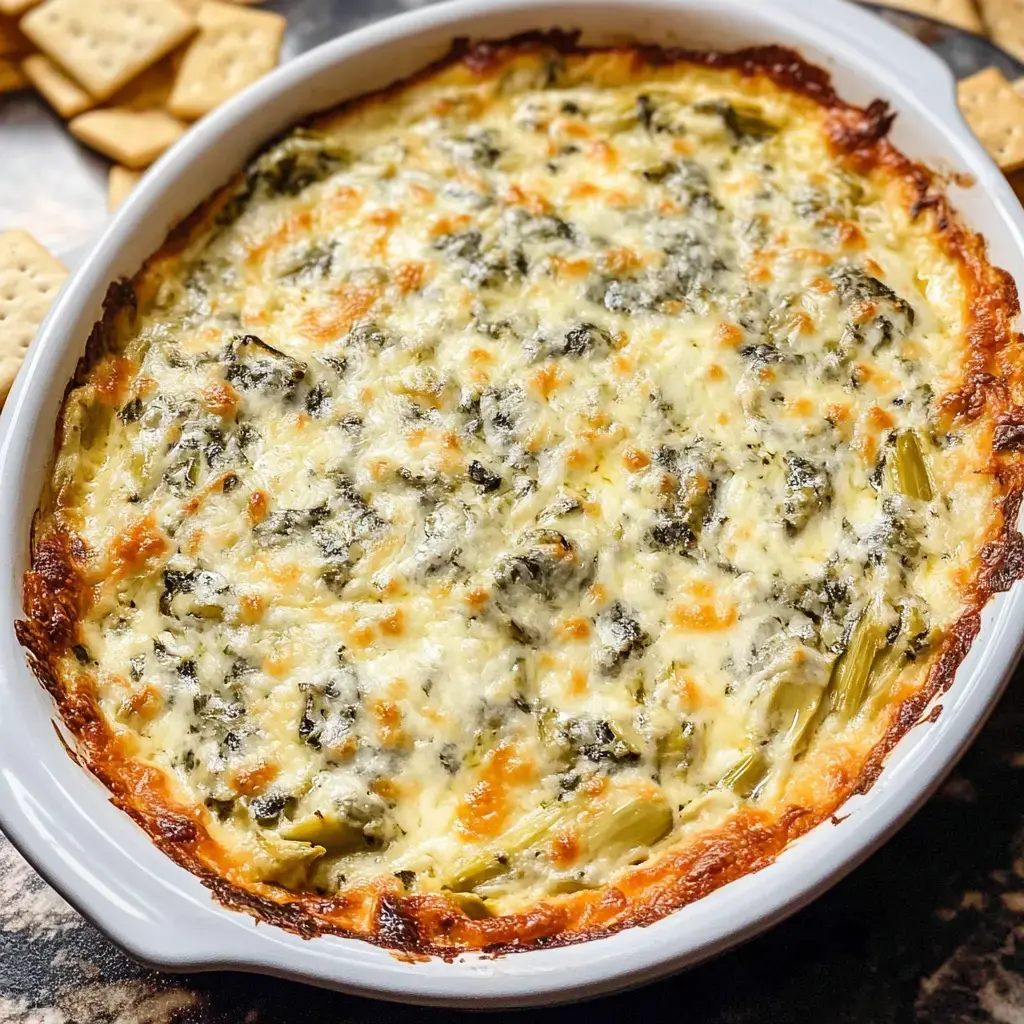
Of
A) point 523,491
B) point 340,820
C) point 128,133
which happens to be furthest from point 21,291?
point 340,820

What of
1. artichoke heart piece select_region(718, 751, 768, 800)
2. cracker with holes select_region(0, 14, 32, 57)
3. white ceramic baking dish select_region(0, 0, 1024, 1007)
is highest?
cracker with holes select_region(0, 14, 32, 57)

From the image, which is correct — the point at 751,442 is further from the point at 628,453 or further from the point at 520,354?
the point at 520,354

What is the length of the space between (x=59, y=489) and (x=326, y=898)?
112 centimetres

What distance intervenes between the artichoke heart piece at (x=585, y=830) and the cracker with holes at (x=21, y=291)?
1773 millimetres

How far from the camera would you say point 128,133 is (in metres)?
3.57

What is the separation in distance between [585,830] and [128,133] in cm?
262

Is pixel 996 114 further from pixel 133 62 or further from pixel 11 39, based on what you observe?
pixel 11 39

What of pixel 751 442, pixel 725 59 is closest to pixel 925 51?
pixel 725 59

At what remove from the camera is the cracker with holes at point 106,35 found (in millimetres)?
3572

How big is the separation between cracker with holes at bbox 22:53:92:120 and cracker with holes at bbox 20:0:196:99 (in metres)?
0.05

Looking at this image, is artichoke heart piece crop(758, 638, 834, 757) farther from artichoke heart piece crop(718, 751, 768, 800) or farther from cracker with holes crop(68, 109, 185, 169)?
cracker with holes crop(68, 109, 185, 169)

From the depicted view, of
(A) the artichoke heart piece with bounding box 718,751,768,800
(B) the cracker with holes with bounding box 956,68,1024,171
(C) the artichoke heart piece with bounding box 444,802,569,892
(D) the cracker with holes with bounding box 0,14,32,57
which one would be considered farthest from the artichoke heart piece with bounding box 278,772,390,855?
(D) the cracker with holes with bounding box 0,14,32,57

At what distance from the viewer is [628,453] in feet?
8.86

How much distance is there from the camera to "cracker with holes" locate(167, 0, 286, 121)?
3574mm
